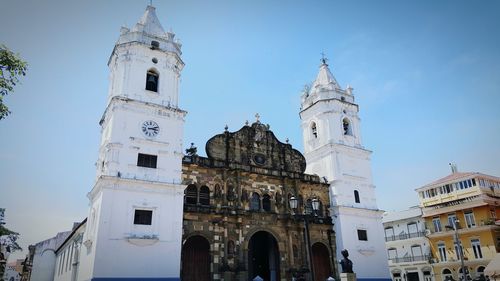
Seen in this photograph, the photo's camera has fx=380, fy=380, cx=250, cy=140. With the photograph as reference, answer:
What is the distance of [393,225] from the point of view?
41781 mm

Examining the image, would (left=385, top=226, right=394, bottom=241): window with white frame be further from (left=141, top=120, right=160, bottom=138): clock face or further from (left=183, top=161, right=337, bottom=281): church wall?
(left=141, top=120, right=160, bottom=138): clock face

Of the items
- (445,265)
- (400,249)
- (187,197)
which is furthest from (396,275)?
(187,197)

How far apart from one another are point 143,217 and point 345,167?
16171 mm

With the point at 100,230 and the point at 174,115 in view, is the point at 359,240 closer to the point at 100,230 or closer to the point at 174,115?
the point at 174,115

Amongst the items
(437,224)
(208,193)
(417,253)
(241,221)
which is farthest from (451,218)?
(208,193)

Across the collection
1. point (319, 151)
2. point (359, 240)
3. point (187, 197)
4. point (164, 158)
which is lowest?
point (359, 240)

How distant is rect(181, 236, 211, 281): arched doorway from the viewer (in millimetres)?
22000

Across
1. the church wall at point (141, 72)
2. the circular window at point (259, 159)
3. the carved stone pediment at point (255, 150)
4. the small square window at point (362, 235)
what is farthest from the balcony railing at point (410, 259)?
the church wall at point (141, 72)

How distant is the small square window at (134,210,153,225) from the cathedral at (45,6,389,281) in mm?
55

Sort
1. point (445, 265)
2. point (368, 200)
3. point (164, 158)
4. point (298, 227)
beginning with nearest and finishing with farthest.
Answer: point (164, 158) → point (298, 227) → point (368, 200) → point (445, 265)

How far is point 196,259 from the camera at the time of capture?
74.0 feet

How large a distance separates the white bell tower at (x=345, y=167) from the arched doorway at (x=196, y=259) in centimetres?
1016

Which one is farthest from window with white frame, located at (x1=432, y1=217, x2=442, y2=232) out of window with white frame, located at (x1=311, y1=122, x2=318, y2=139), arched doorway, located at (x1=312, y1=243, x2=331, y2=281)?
window with white frame, located at (x1=311, y1=122, x2=318, y2=139)

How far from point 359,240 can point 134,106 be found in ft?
60.6
